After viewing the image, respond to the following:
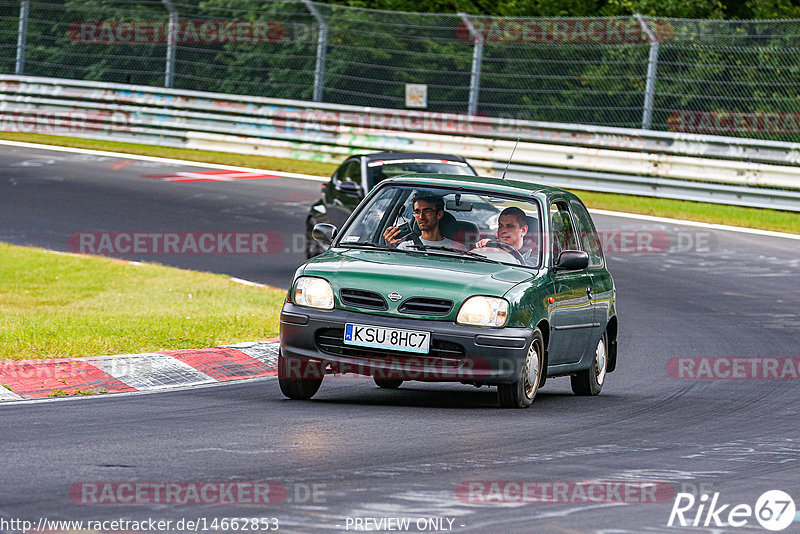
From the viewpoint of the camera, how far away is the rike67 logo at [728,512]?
19.5 ft

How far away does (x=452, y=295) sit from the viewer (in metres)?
8.66

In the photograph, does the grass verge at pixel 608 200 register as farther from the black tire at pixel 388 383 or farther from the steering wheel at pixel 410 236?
the steering wheel at pixel 410 236

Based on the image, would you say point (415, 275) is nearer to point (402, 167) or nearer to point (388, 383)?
point (388, 383)

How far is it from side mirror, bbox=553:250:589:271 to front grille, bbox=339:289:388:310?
4.68 ft

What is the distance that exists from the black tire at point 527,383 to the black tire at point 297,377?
1163mm

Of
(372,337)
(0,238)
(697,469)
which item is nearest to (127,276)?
(0,238)

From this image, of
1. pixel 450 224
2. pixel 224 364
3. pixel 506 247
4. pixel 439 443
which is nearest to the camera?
pixel 439 443

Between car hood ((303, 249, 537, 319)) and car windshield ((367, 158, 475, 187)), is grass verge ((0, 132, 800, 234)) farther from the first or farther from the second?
car hood ((303, 249, 537, 319))

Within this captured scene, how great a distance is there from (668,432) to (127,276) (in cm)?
892

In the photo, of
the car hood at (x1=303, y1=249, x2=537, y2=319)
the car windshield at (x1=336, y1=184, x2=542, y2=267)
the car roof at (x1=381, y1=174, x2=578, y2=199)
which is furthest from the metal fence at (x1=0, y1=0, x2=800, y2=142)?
the car hood at (x1=303, y1=249, x2=537, y2=319)

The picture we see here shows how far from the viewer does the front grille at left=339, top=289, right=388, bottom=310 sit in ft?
28.6

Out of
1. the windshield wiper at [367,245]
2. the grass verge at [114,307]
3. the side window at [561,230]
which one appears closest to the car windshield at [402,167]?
the grass verge at [114,307]

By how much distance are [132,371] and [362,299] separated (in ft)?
6.71

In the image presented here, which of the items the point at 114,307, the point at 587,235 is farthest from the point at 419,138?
the point at 587,235
